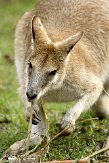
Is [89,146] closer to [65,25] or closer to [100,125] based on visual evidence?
[100,125]

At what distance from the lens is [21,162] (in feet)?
16.8

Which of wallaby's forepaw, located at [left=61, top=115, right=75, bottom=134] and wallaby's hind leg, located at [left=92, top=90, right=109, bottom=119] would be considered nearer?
wallaby's forepaw, located at [left=61, top=115, right=75, bottom=134]

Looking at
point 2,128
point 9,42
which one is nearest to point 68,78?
point 2,128

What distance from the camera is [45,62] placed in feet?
17.3

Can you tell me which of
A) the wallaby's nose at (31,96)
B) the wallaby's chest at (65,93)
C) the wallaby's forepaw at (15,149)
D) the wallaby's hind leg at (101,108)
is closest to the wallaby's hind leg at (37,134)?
the wallaby's forepaw at (15,149)

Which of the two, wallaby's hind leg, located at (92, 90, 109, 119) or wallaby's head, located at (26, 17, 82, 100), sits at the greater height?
wallaby's head, located at (26, 17, 82, 100)

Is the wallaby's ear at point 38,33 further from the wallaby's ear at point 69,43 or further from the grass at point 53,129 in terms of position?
the grass at point 53,129

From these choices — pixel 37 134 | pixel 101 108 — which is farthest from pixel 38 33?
pixel 101 108

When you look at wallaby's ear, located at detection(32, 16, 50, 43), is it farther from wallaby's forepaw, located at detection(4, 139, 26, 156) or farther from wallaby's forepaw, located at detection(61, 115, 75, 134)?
wallaby's forepaw, located at detection(4, 139, 26, 156)

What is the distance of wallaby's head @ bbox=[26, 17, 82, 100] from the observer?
518 centimetres

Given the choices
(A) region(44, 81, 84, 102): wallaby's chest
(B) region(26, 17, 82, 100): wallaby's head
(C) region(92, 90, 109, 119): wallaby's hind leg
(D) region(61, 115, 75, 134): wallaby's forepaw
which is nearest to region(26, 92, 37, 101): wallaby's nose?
(B) region(26, 17, 82, 100): wallaby's head

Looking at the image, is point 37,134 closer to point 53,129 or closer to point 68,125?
point 68,125

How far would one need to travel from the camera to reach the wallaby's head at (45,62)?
17.0ft

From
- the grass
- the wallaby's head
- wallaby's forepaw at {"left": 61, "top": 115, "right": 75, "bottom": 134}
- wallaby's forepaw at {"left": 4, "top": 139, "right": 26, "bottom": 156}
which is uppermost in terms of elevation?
the wallaby's head
